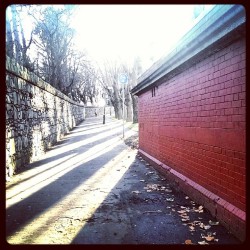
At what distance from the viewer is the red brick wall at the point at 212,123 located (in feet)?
11.2

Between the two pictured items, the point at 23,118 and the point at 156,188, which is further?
the point at 23,118

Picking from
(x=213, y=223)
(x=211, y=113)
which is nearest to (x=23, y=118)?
(x=211, y=113)

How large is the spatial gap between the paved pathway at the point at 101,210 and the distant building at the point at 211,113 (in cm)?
37

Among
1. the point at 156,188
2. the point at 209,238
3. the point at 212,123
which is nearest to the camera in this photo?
the point at 209,238

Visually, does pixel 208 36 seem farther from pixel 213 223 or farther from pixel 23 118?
pixel 23 118

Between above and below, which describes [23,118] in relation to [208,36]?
below

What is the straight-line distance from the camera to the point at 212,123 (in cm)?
420

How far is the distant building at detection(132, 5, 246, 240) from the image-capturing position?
335cm

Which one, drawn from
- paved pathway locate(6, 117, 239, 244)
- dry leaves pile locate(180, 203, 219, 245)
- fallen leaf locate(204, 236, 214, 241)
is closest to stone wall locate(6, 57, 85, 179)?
paved pathway locate(6, 117, 239, 244)

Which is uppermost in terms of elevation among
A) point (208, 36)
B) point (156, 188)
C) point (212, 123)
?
point (208, 36)

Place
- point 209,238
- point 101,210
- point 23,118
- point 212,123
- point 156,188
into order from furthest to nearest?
1. point 23,118
2. point 156,188
3. point 101,210
4. point 212,123
5. point 209,238

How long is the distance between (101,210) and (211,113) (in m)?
2.33
